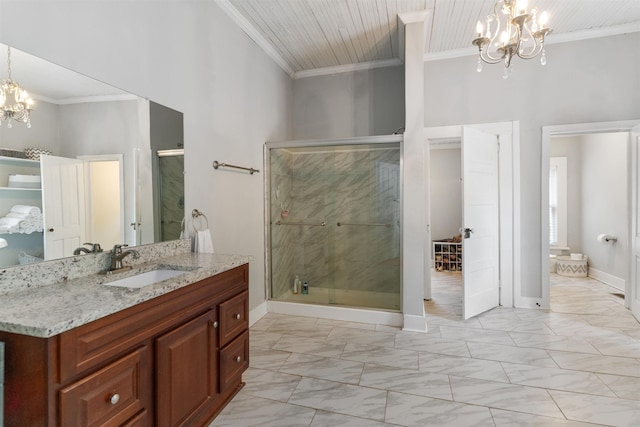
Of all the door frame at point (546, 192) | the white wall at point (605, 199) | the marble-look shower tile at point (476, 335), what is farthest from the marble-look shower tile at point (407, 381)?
the white wall at point (605, 199)

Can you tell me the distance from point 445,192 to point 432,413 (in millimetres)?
5107

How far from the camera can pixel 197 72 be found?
7.64 ft

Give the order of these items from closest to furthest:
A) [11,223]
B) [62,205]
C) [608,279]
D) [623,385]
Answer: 1. [11,223]
2. [62,205]
3. [623,385]
4. [608,279]

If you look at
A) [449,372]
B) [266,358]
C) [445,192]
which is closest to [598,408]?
[449,372]

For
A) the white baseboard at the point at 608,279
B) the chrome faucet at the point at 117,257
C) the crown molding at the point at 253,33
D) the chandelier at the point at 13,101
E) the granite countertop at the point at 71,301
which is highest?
the crown molding at the point at 253,33

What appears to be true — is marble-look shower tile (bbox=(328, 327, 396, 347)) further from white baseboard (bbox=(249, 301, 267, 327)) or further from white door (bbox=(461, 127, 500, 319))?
white door (bbox=(461, 127, 500, 319))

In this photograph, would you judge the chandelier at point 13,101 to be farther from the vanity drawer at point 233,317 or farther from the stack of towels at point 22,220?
the vanity drawer at point 233,317

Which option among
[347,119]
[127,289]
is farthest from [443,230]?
[127,289]

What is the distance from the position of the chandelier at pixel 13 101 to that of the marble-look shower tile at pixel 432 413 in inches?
91.8

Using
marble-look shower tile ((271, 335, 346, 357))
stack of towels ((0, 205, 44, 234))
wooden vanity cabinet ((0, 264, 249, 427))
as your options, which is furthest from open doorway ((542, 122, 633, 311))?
stack of towels ((0, 205, 44, 234))

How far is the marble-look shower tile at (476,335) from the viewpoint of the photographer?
273 centimetres

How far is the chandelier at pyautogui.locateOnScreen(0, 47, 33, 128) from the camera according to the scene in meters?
1.24

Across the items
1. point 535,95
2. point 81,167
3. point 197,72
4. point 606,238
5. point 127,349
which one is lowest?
point 127,349

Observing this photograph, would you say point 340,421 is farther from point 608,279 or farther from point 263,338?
point 608,279
